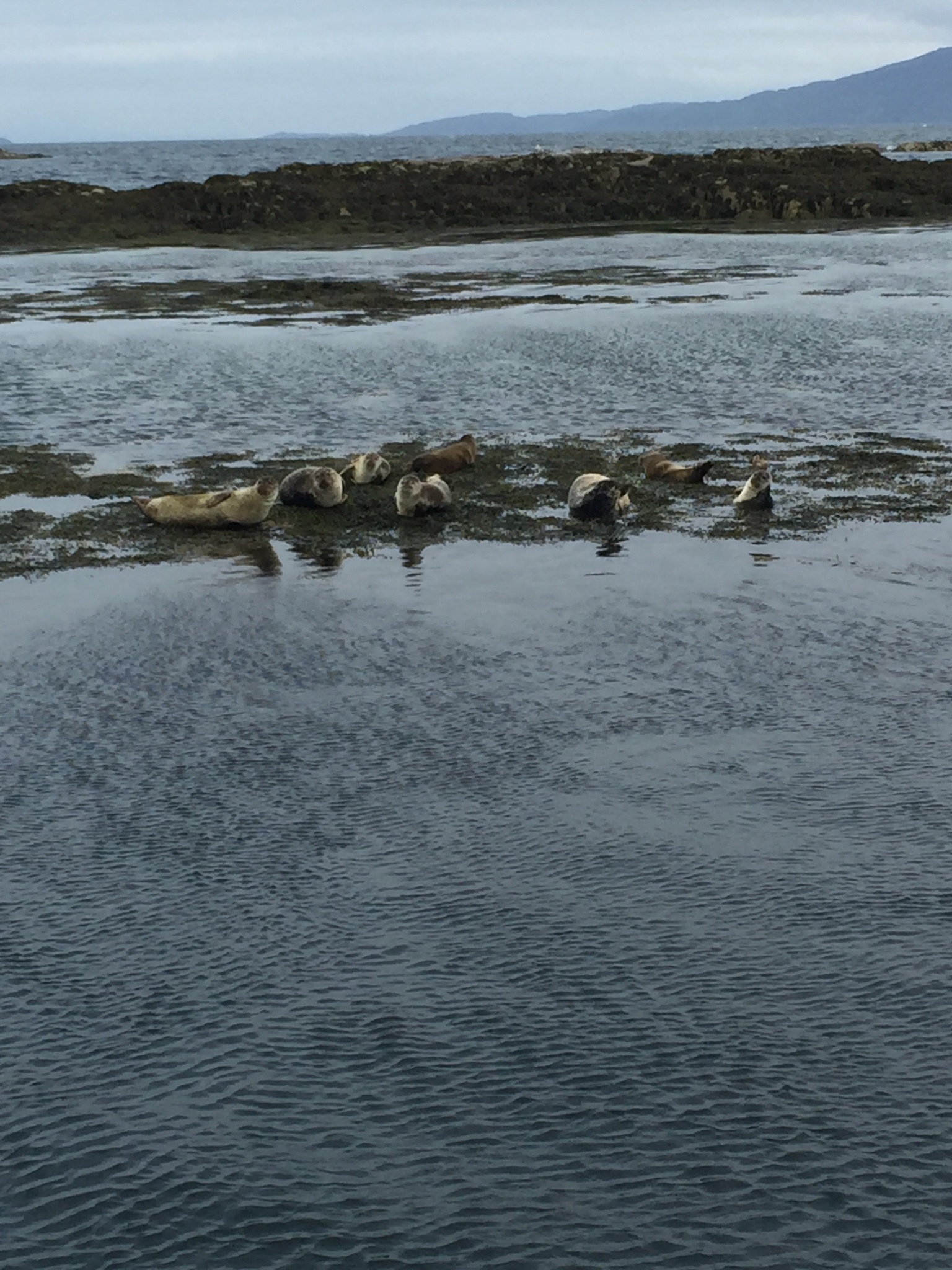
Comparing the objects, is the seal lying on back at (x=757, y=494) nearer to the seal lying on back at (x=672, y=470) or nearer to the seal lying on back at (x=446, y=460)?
the seal lying on back at (x=672, y=470)

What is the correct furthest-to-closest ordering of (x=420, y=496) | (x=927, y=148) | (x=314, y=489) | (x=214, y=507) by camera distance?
(x=927, y=148), (x=314, y=489), (x=420, y=496), (x=214, y=507)

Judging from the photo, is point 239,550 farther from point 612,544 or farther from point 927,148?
point 927,148

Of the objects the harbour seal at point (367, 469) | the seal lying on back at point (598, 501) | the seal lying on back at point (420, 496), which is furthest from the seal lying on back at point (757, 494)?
the harbour seal at point (367, 469)

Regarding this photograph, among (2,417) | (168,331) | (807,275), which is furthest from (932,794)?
(807,275)

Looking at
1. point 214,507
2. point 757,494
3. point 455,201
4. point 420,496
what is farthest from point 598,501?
point 455,201

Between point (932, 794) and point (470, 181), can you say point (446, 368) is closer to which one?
point (932, 794)

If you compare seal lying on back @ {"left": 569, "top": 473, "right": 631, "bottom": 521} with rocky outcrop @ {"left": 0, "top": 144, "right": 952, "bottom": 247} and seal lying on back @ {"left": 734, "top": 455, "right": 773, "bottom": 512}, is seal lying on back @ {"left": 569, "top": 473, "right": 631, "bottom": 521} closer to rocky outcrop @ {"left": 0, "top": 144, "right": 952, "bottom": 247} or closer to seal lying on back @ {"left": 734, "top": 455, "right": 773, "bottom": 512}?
seal lying on back @ {"left": 734, "top": 455, "right": 773, "bottom": 512}

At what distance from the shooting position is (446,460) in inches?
646

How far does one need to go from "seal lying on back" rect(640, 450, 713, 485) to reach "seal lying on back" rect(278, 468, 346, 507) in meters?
3.30

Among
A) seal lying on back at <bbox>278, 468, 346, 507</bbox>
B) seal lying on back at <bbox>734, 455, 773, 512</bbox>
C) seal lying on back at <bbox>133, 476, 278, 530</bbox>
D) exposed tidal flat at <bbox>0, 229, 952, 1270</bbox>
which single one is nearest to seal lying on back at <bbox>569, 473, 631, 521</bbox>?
exposed tidal flat at <bbox>0, 229, 952, 1270</bbox>

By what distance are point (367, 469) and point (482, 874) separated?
29.6ft

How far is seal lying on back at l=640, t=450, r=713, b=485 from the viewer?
629 inches

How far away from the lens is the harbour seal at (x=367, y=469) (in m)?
15.8

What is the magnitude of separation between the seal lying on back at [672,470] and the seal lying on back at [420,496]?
2.43 m
